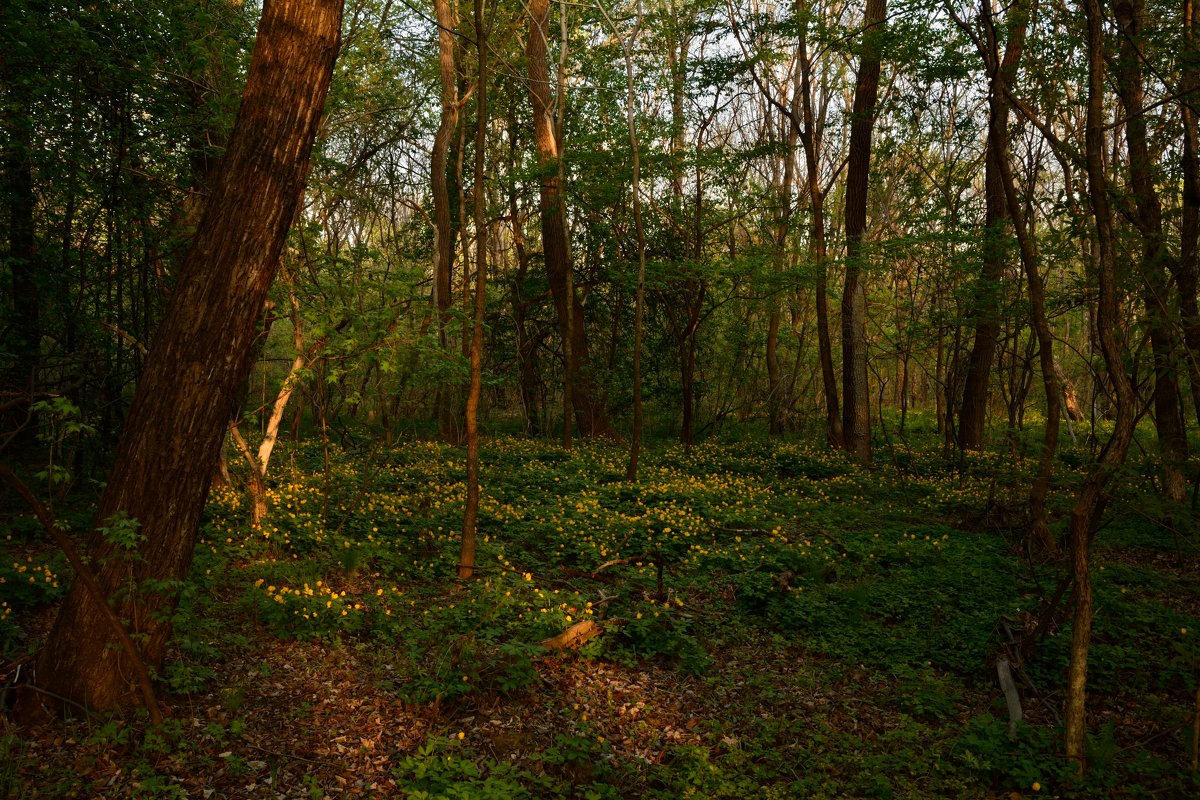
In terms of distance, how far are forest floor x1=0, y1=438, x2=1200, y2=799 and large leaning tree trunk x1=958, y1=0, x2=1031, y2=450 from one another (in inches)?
142

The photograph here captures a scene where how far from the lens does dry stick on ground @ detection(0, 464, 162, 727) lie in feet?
10.8

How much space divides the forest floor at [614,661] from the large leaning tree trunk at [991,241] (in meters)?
3.61

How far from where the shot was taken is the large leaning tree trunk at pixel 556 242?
14297 millimetres

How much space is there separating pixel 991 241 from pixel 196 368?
480 inches

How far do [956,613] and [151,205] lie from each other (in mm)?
9624

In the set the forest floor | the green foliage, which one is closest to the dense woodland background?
the forest floor

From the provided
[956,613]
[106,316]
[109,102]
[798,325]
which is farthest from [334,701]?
[798,325]

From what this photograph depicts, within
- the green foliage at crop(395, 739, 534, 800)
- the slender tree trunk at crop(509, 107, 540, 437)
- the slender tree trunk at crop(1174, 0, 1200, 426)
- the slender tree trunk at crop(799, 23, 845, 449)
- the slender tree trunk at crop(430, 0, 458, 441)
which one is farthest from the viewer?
the slender tree trunk at crop(509, 107, 540, 437)

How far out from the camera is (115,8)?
8.24 m

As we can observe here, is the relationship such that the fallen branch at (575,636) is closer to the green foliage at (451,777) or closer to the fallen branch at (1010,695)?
the green foliage at (451,777)

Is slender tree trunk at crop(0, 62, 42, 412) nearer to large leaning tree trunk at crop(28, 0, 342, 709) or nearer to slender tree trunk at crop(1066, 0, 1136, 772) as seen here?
large leaning tree trunk at crop(28, 0, 342, 709)

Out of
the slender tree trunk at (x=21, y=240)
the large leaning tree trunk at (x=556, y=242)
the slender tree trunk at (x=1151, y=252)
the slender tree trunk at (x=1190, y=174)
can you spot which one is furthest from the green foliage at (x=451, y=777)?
the large leaning tree trunk at (x=556, y=242)

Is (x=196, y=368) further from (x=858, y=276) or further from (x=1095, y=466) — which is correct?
(x=858, y=276)

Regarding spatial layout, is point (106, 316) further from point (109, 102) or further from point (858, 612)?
point (858, 612)
